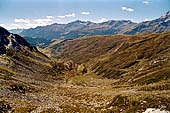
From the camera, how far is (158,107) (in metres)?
35.8

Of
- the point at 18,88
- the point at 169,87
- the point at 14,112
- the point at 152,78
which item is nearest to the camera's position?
the point at 14,112

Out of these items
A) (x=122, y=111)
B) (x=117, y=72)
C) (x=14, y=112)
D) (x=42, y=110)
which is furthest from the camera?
(x=117, y=72)

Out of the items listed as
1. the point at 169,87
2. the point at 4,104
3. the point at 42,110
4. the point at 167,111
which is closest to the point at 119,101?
the point at 167,111

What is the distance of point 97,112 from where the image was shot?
45.3 metres

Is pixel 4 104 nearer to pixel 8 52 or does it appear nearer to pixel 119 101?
pixel 119 101

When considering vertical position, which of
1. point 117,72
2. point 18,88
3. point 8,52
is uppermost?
point 8,52

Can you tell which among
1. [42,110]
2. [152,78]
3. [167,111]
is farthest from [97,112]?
[152,78]

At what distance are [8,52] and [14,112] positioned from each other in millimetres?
A: 153815

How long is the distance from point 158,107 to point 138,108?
422cm

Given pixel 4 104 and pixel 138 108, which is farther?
pixel 4 104

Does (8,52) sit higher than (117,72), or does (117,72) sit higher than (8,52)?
(8,52)

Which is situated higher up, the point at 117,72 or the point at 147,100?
the point at 147,100

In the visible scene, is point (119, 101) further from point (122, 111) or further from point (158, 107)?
point (158, 107)

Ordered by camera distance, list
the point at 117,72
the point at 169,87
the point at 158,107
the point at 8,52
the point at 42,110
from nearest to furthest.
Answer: the point at 158,107
the point at 42,110
the point at 169,87
the point at 8,52
the point at 117,72
